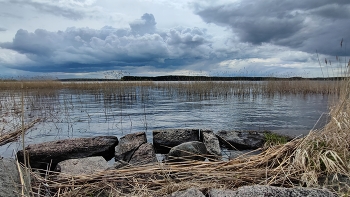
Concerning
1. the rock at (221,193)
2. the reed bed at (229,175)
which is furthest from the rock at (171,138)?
the rock at (221,193)

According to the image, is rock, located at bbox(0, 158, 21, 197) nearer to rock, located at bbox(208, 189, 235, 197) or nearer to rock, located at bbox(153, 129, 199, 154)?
rock, located at bbox(208, 189, 235, 197)

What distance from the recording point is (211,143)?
627 cm

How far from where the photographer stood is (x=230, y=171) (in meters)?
3.36

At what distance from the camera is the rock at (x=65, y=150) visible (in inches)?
221

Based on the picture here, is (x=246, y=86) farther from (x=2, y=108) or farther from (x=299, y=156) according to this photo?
(x=299, y=156)

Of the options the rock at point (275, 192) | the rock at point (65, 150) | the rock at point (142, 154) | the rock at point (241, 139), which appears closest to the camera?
the rock at point (275, 192)

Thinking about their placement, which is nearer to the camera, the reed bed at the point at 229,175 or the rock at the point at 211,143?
the reed bed at the point at 229,175

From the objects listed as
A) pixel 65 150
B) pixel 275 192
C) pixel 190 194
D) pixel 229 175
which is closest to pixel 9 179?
pixel 190 194

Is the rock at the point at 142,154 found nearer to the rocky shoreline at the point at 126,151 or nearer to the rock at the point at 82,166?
the rocky shoreline at the point at 126,151

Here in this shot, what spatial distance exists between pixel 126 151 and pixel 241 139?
2.93 metres

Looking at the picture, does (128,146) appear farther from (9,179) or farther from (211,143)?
(9,179)

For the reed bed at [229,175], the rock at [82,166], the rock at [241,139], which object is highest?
the reed bed at [229,175]

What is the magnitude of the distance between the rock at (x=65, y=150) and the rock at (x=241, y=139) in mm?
2850

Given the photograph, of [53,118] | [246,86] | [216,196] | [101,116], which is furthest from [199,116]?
[246,86]
